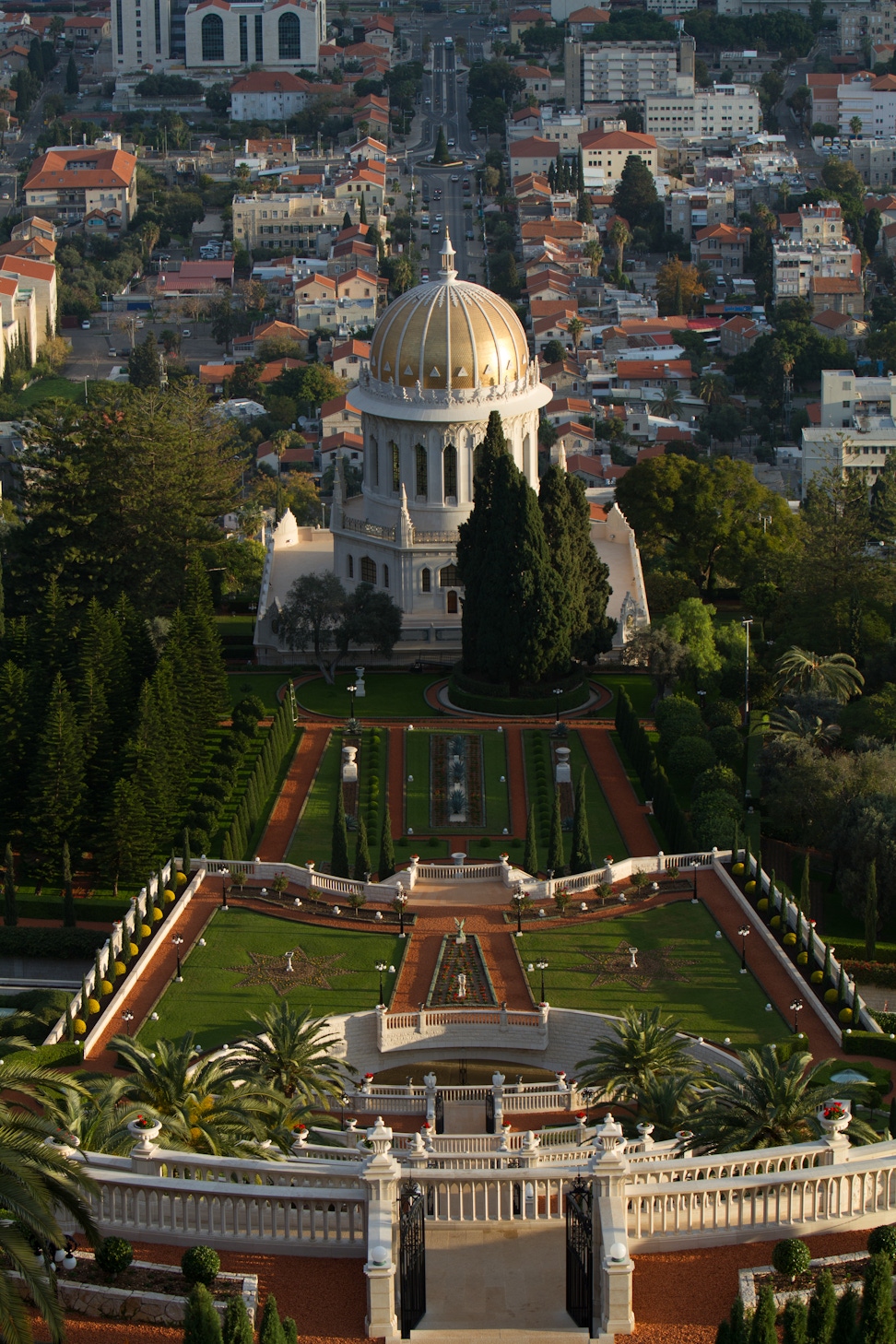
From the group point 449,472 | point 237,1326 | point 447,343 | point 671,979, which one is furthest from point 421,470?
point 237,1326

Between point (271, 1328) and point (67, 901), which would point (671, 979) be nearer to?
point (67, 901)

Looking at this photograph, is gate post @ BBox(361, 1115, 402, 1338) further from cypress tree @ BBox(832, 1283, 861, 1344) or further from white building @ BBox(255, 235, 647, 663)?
white building @ BBox(255, 235, 647, 663)

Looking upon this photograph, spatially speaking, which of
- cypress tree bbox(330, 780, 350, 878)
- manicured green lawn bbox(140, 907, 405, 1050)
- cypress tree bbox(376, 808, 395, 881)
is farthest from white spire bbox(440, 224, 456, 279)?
manicured green lawn bbox(140, 907, 405, 1050)

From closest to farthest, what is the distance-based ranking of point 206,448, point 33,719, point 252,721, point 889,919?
point 889,919 < point 33,719 < point 252,721 < point 206,448

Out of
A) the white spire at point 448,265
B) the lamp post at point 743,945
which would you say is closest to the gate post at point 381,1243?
the lamp post at point 743,945

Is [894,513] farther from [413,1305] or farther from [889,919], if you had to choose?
[413,1305]

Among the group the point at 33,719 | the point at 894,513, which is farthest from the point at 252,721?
the point at 894,513

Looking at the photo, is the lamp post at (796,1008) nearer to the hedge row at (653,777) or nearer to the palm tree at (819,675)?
the hedge row at (653,777)
